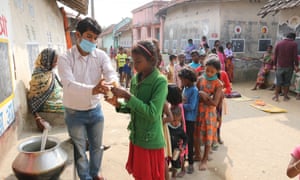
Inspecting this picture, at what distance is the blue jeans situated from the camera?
238 centimetres

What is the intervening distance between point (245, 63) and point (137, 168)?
396 inches

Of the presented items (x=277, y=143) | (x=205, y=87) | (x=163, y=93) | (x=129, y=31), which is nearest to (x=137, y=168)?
(x=163, y=93)

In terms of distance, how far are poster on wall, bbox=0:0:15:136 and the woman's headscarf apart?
0.63 meters

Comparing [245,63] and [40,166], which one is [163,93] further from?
[245,63]

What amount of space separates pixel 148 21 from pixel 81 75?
62.7 ft

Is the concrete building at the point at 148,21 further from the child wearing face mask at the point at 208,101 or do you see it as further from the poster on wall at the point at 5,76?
the child wearing face mask at the point at 208,101

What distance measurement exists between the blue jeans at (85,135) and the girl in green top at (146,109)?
0.50m

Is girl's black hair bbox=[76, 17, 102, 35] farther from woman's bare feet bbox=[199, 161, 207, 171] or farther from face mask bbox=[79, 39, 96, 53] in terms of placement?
woman's bare feet bbox=[199, 161, 207, 171]

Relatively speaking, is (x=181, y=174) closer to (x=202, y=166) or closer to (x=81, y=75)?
(x=202, y=166)

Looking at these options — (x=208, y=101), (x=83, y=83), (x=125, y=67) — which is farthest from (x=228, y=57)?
(x=83, y=83)

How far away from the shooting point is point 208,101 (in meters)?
3.10

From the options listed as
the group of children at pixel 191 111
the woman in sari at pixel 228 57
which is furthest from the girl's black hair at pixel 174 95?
the woman in sari at pixel 228 57

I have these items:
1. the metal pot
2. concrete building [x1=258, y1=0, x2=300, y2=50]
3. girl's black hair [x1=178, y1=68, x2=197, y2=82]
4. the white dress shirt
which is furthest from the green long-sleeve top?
concrete building [x1=258, y1=0, x2=300, y2=50]

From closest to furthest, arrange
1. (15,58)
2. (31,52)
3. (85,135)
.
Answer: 1. (85,135)
2. (15,58)
3. (31,52)
